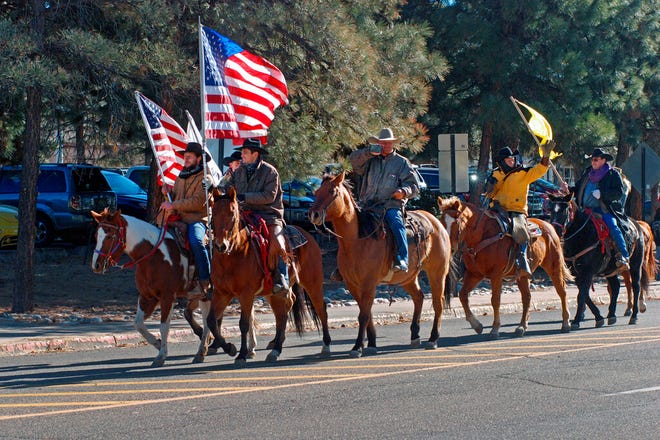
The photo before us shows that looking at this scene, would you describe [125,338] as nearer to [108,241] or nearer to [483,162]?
[108,241]

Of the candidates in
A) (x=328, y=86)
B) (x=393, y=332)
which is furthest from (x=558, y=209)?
(x=328, y=86)

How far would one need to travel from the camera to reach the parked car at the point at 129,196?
29109 mm

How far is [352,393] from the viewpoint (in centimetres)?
988

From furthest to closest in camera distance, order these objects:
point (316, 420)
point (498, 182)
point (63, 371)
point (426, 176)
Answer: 1. point (426, 176)
2. point (498, 182)
3. point (63, 371)
4. point (316, 420)

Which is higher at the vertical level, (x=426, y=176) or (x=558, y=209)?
(x=426, y=176)

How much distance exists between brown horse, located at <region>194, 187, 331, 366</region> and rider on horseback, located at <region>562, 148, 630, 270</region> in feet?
18.3

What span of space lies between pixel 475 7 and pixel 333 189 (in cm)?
1451

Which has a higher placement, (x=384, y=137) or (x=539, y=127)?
(x=539, y=127)

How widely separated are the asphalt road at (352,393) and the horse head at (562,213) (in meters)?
3.08

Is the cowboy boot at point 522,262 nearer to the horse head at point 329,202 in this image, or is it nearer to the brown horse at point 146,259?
the horse head at point 329,202

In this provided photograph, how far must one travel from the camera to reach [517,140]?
85.4ft

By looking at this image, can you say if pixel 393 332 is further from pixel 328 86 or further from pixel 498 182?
pixel 328 86

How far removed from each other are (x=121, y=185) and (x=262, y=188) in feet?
61.5

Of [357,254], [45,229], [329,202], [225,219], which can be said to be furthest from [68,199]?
[225,219]
